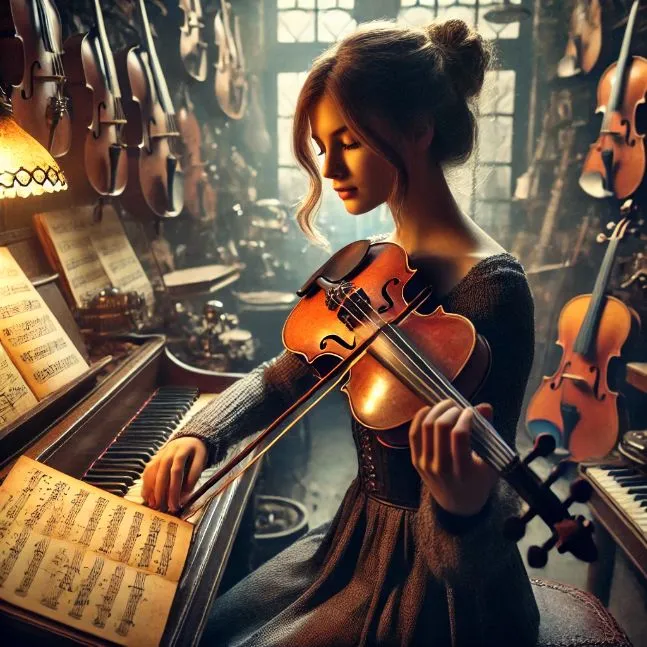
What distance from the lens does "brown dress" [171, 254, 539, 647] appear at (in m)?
1.13

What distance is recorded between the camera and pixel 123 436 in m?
2.06

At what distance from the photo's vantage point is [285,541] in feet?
10.7

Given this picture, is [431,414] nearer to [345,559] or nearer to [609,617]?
[345,559]

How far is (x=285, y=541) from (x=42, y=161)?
219 centimetres

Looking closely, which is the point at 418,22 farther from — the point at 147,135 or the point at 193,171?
the point at 147,135

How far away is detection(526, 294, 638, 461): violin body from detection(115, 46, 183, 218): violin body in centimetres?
235

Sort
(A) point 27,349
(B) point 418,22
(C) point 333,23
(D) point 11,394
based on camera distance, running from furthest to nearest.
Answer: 1. (C) point 333,23
2. (B) point 418,22
3. (A) point 27,349
4. (D) point 11,394

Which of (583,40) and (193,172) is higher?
(583,40)

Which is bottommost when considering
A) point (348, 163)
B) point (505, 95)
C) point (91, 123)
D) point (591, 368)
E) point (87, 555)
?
point (591, 368)

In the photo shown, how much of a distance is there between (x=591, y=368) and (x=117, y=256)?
259cm

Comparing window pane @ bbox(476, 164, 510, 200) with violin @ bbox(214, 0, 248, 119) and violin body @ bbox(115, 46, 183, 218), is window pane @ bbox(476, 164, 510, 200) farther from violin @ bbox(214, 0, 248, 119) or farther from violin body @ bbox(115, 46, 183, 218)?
violin body @ bbox(115, 46, 183, 218)

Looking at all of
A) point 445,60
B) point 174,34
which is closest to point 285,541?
point 445,60

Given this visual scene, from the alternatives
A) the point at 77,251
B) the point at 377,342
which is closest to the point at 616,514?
the point at 377,342

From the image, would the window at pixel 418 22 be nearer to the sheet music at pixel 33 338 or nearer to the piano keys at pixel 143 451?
the piano keys at pixel 143 451
